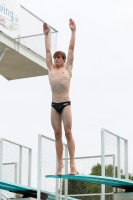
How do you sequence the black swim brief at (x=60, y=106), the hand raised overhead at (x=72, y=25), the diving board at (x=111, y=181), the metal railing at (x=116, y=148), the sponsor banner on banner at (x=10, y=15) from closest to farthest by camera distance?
the black swim brief at (x=60, y=106) < the hand raised overhead at (x=72, y=25) < the diving board at (x=111, y=181) < the metal railing at (x=116, y=148) < the sponsor banner on banner at (x=10, y=15)

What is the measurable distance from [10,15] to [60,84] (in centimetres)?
856

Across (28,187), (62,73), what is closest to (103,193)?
(28,187)

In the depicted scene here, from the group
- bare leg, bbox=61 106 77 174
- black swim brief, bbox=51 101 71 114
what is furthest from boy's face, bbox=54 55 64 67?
bare leg, bbox=61 106 77 174

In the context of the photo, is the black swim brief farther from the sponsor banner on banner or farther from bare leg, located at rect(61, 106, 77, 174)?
the sponsor banner on banner

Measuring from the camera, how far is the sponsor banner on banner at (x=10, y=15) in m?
23.4

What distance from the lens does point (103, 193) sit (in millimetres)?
18062

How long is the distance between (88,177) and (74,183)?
3.08 meters

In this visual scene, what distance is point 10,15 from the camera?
2377cm

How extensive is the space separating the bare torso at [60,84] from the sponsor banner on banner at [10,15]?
26.3 ft

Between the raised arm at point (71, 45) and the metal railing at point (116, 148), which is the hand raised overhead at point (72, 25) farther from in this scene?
the metal railing at point (116, 148)

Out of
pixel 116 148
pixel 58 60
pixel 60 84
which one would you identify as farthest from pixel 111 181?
pixel 58 60

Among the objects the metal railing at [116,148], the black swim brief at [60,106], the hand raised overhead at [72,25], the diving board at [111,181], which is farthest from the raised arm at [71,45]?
the metal railing at [116,148]

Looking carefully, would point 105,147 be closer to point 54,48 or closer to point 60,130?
point 60,130

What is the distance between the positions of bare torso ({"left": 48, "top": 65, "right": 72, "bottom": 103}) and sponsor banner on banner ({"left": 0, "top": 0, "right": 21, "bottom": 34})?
8.00 m
